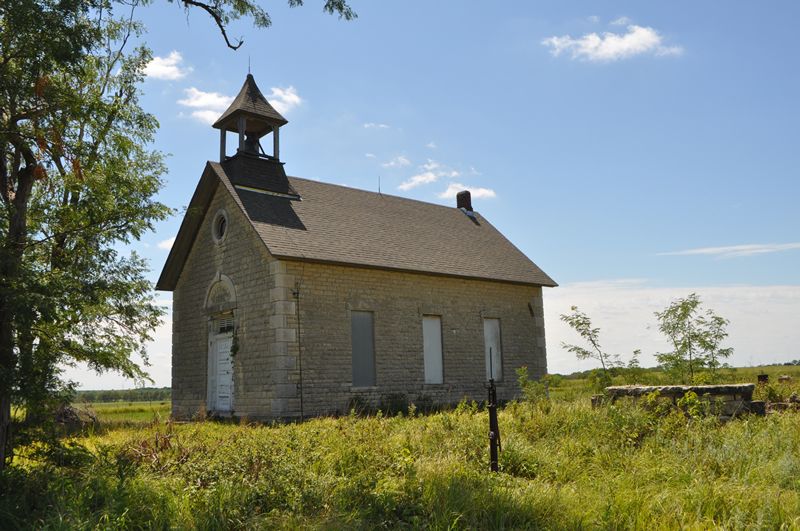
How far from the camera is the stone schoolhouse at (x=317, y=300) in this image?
16.0 metres

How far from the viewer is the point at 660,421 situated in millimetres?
8859

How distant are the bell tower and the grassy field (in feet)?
37.4

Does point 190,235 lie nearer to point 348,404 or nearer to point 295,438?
point 348,404

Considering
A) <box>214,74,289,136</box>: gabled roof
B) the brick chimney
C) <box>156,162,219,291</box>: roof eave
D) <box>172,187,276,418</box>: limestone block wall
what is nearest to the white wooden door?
<box>172,187,276,418</box>: limestone block wall

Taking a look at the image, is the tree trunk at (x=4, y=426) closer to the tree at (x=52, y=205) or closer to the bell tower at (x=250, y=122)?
the tree at (x=52, y=205)

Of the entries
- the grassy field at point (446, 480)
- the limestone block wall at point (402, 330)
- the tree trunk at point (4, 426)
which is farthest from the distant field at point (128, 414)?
the grassy field at point (446, 480)

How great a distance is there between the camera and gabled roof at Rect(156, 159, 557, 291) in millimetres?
16906

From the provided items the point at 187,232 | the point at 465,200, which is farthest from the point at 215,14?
the point at 465,200

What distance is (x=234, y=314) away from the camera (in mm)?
17266

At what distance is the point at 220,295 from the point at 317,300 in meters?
3.30

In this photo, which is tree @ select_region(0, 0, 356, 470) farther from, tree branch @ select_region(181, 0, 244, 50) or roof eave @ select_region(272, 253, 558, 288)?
roof eave @ select_region(272, 253, 558, 288)

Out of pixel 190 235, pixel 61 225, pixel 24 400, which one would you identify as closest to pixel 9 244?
pixel 61 225

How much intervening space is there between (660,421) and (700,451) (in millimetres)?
1275

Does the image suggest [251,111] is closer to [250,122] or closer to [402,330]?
[250,122]
